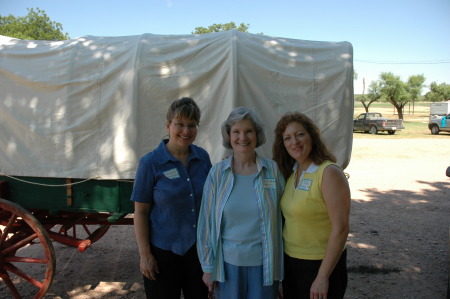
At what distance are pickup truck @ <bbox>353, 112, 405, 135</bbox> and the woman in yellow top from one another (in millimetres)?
26084

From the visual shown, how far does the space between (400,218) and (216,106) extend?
512 cm

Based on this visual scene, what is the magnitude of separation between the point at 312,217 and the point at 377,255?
357 centimetres

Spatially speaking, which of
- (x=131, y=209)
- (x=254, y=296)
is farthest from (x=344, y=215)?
(x=131, y=209)

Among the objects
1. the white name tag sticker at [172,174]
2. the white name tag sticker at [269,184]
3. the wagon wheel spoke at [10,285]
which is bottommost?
the wagon wheel spoke at [10,285]

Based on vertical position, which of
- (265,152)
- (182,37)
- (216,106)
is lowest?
(265,152)

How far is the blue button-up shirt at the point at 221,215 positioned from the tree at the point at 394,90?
4838 cm

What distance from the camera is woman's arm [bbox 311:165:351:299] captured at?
6.69 ft

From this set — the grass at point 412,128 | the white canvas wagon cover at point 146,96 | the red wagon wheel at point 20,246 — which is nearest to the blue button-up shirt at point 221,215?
the white canvas wagon cover at point 146,96

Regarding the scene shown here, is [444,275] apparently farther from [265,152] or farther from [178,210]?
[178,210]

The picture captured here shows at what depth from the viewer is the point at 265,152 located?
3.48 metres

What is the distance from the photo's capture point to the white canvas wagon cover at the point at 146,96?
3447mm

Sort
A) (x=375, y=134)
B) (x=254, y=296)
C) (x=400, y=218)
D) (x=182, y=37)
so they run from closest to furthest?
(x=254, y=296), (x=182, y=37), (x=400, y=218), (x=375, y=134)

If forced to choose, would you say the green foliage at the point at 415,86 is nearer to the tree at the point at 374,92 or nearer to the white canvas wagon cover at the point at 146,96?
the tree at the point at 374,92

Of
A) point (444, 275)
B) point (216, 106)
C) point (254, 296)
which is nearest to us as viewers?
point (254, 296)
